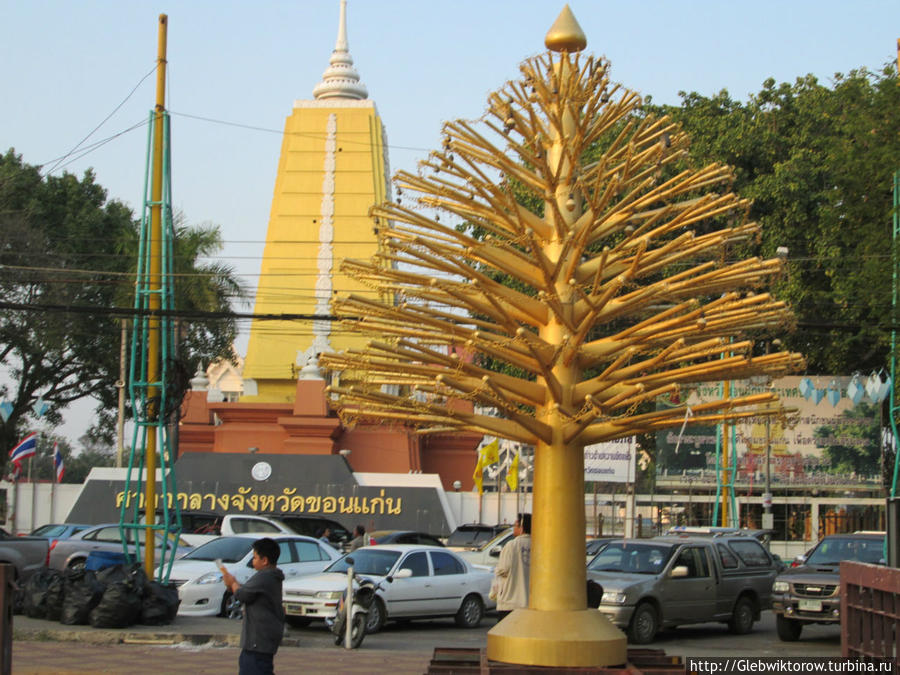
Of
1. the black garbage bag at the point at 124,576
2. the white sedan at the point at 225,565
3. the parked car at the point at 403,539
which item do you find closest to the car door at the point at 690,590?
the white sedan at the point at 225,565

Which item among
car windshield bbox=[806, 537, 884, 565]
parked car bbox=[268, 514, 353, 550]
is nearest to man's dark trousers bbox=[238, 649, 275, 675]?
car windshield bbox=[806, 537, 884, 565]

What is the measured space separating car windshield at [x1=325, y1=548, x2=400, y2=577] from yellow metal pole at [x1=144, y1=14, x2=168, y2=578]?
8.46ft

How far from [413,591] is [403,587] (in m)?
0.20

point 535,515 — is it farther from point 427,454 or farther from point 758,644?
point 427,454

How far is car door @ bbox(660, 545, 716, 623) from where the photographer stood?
15695mm

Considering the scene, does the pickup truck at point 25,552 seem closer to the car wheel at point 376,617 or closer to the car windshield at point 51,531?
the car wheel at point 376,617

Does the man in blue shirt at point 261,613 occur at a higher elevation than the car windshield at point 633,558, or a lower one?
higher

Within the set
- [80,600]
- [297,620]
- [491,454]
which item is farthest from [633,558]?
[491,454]

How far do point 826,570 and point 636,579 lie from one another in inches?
112

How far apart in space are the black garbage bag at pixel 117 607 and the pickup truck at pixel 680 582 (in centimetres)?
580

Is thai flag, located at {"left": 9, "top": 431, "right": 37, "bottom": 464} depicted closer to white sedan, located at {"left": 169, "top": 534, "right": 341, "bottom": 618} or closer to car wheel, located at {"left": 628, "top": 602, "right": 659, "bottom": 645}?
white sedan, located at {"left": 169, "top": 534, "right": 341, "bottom": 618}

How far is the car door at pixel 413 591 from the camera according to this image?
16.1 meters

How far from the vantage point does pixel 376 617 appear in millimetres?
15773

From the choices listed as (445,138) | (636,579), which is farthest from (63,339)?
(445,138)
